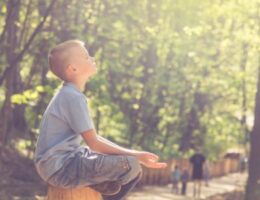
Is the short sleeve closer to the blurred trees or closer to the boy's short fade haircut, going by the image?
the boy's short fade haircut

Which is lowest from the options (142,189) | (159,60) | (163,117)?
(142,189)

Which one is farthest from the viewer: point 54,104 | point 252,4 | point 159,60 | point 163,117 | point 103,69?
point 163,117

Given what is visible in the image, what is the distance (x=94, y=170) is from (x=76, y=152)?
0.50 feet

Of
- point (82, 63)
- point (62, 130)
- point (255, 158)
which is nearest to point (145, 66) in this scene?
point (255, 158)

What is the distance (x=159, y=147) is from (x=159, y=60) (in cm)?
622

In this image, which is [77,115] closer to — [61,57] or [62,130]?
[62,130]

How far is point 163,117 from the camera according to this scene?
106 feet

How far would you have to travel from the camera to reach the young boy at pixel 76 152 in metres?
3.41

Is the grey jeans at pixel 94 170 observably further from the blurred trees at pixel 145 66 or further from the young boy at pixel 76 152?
the blurred trees at pixel 145 66

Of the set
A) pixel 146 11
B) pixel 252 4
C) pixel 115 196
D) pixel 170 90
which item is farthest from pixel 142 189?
pixel 115 196

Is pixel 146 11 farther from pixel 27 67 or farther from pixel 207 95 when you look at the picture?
pixel 207 95

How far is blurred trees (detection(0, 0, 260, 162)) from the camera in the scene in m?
16.7

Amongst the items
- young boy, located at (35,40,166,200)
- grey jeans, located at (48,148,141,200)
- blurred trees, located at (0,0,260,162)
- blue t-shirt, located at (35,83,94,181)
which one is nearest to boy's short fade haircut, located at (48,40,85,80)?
young boy, located at (35,40,166,200)

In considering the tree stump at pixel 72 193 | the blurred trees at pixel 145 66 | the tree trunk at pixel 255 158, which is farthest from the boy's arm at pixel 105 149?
the tree trunk at pixel 255 158
